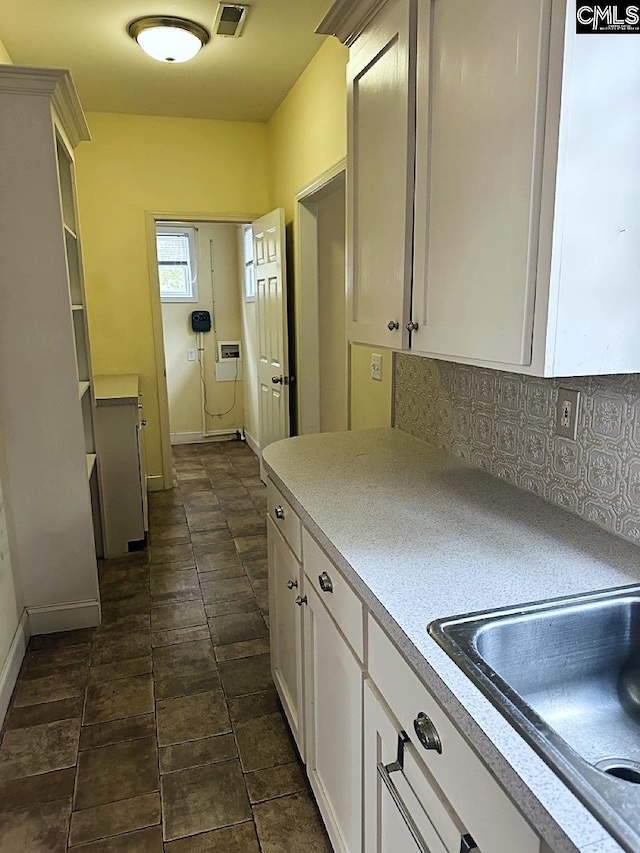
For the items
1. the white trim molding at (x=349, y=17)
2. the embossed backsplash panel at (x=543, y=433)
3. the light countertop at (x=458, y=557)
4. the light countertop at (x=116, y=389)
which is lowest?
the light countertop at (x=458, y=557)

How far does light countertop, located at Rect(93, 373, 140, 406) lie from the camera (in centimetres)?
342

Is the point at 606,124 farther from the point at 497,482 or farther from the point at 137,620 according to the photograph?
the point at 137,620

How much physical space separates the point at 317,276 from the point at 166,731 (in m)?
2.84

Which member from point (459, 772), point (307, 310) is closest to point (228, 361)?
point (307, 310)

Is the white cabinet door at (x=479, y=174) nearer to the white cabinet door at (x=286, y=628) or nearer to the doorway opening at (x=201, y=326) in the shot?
the white cabinet door at (x=286, y=628)

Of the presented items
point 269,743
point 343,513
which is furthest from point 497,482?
point 269,743

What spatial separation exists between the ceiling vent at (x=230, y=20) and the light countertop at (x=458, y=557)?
86.7 inches

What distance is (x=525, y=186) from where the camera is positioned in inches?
42.4

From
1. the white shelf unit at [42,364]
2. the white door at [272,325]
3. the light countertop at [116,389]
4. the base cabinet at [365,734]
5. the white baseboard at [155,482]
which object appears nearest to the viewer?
the base cabinet at [365,734]

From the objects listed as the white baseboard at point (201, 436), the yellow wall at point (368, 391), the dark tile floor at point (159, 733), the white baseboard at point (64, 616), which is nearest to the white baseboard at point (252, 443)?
the white baseboard at point (201, 436)

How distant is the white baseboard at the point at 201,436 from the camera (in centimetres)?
633

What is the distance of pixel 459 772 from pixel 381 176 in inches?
58.0

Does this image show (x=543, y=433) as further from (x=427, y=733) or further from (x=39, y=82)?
(x=39, y=82)

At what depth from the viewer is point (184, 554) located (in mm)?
3570
